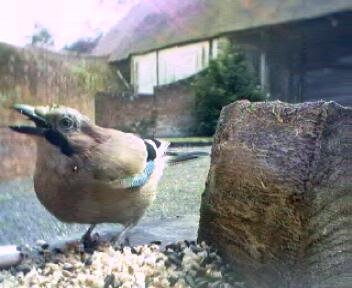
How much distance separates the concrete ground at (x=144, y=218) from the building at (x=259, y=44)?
9.01 ft

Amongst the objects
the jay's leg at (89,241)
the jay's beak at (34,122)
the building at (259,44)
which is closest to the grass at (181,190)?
the jay's leg at (89,241)

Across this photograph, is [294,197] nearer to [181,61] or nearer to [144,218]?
[144,218]

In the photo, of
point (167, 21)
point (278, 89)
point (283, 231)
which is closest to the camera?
point (283, 231)

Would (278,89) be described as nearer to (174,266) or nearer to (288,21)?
(288,21)

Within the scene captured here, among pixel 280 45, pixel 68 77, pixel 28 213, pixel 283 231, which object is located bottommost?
pixel 28 213

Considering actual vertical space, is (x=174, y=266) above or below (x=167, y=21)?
below

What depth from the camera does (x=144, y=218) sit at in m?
2.82

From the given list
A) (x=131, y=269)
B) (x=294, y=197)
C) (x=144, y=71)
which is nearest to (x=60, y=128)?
(x=131, y=269)

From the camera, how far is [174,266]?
178 cm

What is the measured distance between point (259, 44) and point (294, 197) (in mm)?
8730

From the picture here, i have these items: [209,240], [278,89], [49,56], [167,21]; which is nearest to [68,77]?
[49,56]

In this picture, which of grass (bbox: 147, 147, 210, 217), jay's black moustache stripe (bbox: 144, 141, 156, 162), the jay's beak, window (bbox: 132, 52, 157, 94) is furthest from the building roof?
the jay's beak

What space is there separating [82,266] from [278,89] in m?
6.94

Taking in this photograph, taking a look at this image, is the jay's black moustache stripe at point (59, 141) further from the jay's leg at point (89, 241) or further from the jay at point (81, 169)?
the jay's leg at point (89, 241)
